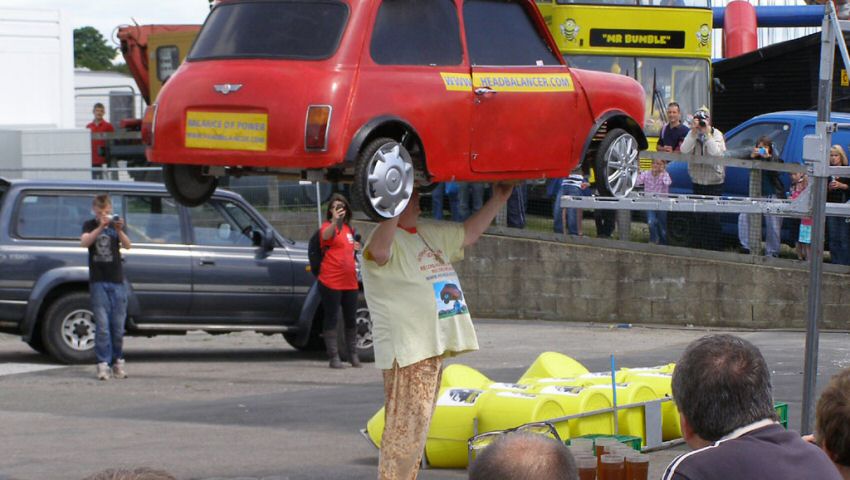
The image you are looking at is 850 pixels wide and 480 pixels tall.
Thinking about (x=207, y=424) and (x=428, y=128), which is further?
(x=207, y=424)

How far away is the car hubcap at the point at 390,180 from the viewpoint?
6.30 m

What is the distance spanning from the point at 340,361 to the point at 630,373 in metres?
5.74

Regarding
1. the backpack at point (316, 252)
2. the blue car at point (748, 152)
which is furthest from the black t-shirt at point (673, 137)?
the backpack at point (316, 252)

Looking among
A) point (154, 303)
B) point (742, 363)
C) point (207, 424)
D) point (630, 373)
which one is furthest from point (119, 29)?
point (742, 363)

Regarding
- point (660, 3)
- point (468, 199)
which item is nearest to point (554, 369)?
point (468, 199)

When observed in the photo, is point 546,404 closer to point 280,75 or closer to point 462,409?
point 462,409

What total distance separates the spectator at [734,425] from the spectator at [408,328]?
240 cm

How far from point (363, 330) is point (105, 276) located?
3.20m

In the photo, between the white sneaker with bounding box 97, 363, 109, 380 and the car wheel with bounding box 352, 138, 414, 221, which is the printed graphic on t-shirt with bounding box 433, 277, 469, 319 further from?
the white sneaker with bounding box 97, 363, 109, 380

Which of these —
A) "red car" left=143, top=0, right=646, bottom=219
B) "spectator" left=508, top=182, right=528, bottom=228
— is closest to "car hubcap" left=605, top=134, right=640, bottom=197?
"red car" left=143, top=0, right=646, bottom=219

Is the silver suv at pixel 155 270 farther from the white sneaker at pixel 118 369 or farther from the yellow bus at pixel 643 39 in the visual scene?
the yellow bus at pixel 643 39

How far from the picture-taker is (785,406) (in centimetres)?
862

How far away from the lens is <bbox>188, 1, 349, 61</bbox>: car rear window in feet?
22.7

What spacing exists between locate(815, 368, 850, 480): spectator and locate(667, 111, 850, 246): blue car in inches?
455
